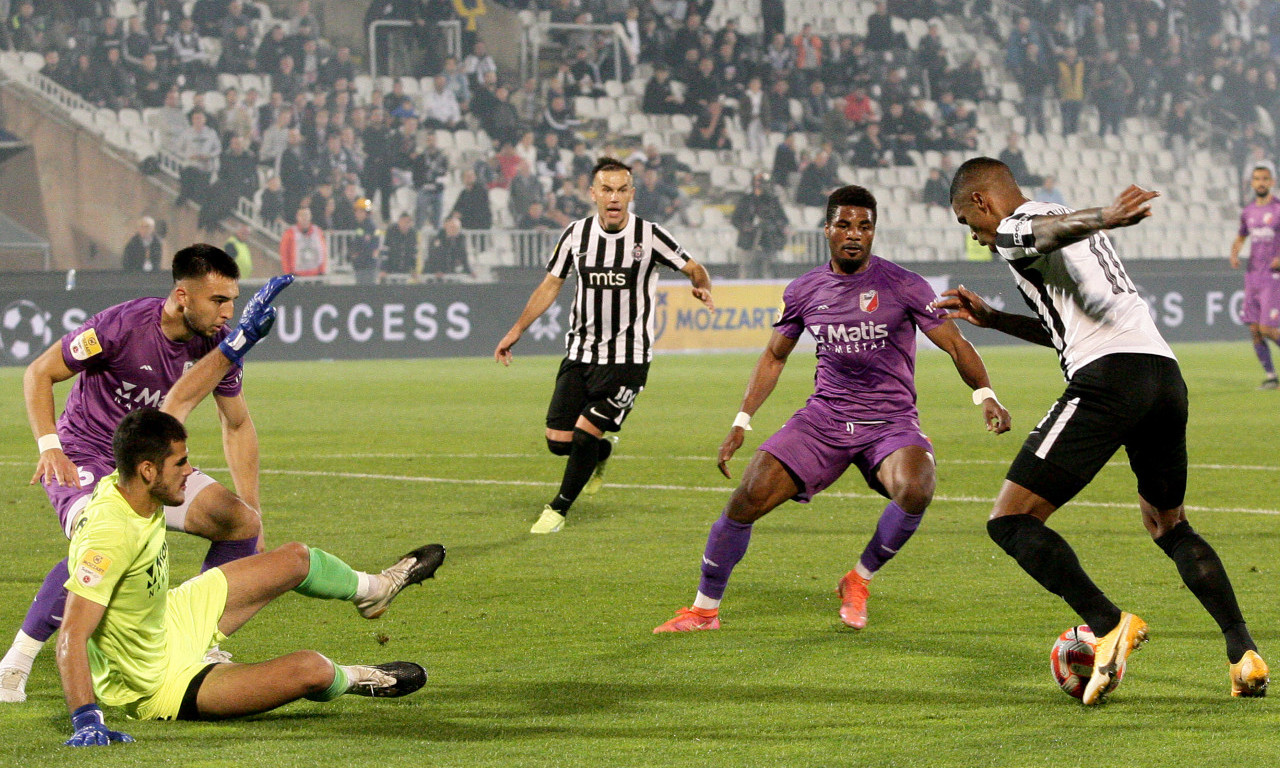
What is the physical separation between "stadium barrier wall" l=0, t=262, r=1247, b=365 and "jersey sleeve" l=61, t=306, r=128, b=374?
1567 cm

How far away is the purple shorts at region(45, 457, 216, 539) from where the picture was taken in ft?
18.1

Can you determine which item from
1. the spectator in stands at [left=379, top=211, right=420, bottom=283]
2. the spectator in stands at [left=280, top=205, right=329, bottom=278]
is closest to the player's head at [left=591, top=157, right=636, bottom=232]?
the spectator in stands at [left=280, top=205, right=329, bottom=278]

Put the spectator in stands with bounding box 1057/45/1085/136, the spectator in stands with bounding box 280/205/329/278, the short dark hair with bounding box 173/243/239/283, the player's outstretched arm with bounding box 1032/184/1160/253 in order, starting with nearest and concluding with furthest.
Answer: the player's outstretched arm with bounding box 1032/184/1160/253 < the short dark hair with bounding box 173/243/239/283 < the spectator in stands with bounding box 280/205/329/278 < the spectator in stands with bounding box 1057/45/1085/136

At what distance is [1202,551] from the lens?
209 inches

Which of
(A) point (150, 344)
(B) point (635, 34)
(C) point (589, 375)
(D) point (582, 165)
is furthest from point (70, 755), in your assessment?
(B) point (635, 34)

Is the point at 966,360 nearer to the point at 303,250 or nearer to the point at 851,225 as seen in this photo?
the point at 851,225

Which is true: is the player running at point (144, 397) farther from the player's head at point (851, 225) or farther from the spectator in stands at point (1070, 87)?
the spectator in stands at point (1070, 87)

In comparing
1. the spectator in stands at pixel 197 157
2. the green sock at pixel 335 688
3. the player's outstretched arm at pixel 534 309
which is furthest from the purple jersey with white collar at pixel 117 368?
the spectator in stands at pixel 197 157

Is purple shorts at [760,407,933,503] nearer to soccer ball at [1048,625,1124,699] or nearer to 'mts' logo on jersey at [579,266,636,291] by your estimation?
soccer ball at [1048,625,1124,699]

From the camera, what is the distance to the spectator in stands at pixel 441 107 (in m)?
28.0

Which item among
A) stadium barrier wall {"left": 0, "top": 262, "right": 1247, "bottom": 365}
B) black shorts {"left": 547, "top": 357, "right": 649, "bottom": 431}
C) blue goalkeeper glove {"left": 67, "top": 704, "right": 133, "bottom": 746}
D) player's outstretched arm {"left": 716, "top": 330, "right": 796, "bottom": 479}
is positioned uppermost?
player's outstretched arm {"left": 716, "top": 330, "right": 796, "bottom": 479}

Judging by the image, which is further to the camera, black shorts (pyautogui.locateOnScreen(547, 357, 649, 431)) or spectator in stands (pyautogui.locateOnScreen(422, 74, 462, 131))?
spectator in stands (pyautogui.locateOnScreen(422, 74, 462, 131))

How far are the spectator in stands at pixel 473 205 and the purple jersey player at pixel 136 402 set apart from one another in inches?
783

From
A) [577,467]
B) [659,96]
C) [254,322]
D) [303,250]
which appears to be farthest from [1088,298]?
[659,96]
